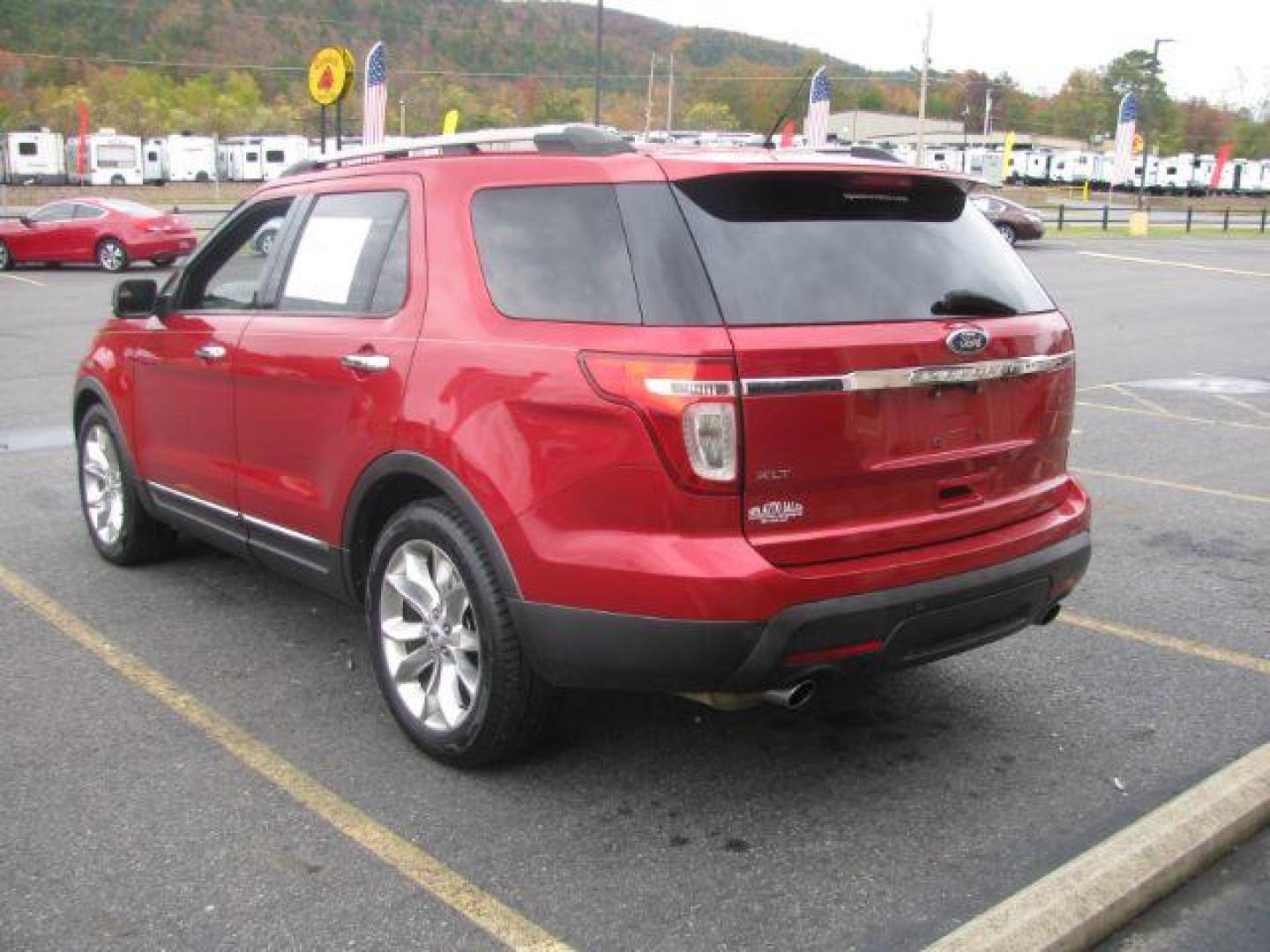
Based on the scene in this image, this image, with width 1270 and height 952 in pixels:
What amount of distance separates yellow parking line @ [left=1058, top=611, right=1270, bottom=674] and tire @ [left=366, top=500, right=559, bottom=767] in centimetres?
257

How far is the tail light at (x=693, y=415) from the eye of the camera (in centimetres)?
309

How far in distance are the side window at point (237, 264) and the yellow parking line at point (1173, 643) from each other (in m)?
3.50

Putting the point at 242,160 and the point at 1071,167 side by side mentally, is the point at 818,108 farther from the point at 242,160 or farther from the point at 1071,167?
the point at 1071,167

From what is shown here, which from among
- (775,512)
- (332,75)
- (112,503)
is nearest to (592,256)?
(775,512)

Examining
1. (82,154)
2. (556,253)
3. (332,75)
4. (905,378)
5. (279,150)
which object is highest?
(332,75)

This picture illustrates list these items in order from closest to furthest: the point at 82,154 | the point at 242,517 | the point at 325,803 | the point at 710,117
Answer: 1. the point at 325,803
2. the point at 242,517
3. the point at 82,154
4. the point at 710,117

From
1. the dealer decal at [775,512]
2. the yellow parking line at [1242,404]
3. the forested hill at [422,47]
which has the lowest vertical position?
the yellow parking line at [1242,404]

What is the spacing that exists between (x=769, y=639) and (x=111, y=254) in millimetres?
23631

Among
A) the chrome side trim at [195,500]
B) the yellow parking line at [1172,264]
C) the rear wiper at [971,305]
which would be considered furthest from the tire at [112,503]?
the yellow parking line at [1172,264]

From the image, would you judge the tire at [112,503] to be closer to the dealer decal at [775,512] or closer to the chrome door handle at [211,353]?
the chrome door handle at [211,353]

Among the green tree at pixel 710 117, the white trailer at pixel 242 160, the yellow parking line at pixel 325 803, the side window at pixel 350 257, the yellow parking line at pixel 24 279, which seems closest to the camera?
the yellow parking line at pixel 325 803

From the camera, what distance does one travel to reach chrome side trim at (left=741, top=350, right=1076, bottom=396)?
3.13m

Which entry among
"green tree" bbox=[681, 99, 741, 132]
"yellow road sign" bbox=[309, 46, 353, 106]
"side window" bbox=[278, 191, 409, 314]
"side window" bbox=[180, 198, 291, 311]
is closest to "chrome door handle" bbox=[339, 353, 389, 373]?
"side window" bbox=[278, 191, 409, 314]

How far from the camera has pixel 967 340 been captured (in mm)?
3479
